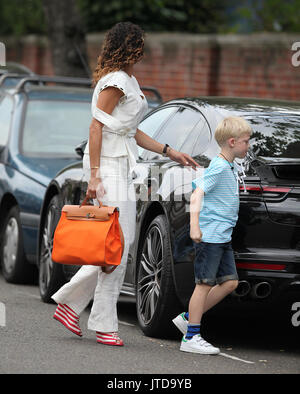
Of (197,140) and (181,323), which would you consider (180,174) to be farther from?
(181,323)

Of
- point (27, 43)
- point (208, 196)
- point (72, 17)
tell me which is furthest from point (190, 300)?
point (27, 43)

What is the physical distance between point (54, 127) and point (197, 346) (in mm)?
4712

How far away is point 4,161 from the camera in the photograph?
10805 mm

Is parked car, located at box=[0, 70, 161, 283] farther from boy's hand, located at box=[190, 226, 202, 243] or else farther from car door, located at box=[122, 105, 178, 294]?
boy's hand, located at box=[190, 226, 202, 243]

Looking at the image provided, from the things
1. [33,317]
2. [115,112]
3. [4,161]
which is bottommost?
[33,317]

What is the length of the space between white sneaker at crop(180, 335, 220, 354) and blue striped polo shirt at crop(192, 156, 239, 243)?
25.2 inches

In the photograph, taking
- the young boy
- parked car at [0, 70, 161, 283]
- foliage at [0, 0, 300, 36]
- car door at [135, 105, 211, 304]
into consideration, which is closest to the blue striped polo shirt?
the young boy

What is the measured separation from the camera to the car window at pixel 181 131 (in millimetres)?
7492

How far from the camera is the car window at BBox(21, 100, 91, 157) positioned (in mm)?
10820

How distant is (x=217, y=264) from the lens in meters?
6.70

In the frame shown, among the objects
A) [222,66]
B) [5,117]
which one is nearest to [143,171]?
[5,117]

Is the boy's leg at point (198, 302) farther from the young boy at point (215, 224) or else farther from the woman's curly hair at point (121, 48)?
the woman's curly hair at point (121, 48)
